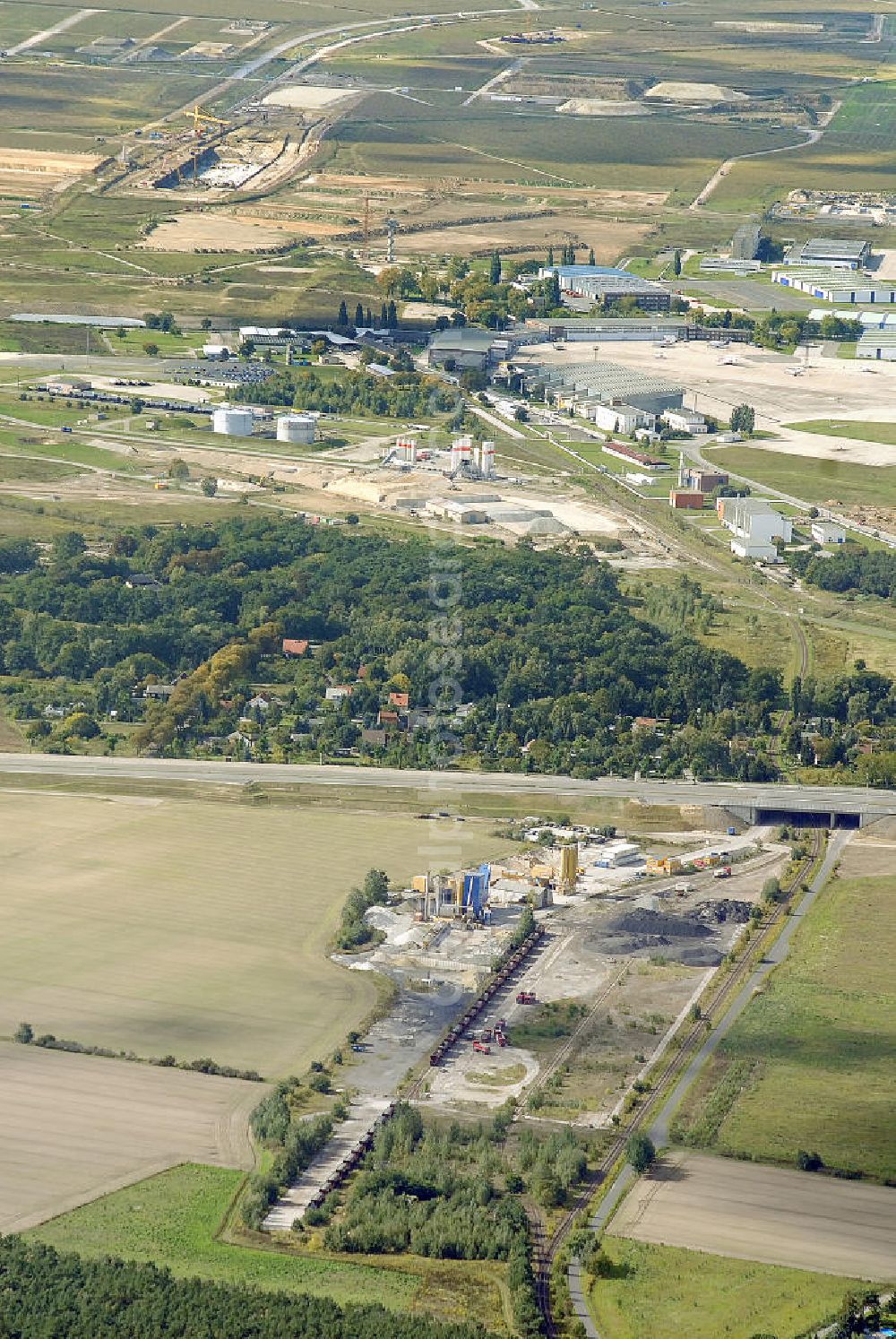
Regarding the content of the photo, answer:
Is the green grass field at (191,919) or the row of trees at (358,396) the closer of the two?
the green grass field at (191,919)

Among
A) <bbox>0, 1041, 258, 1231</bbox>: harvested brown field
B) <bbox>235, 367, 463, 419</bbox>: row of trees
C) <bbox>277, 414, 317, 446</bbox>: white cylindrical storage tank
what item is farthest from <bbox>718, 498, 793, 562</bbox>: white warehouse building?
<bbox>0, 1041, 258, 1231</bbox>: harvested brown field

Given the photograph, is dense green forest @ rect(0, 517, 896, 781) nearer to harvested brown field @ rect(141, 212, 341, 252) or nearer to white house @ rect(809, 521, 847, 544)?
white house @ rect(809, 521, 847, 544)

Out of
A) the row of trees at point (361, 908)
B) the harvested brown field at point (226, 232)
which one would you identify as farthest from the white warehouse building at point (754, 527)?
the harvested brown field at point (226, 232)

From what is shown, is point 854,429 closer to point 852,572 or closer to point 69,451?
point 852,572

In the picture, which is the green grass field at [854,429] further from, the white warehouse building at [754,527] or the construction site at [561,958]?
the construction site at [561,958]

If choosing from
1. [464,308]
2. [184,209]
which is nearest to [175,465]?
[464,308]
